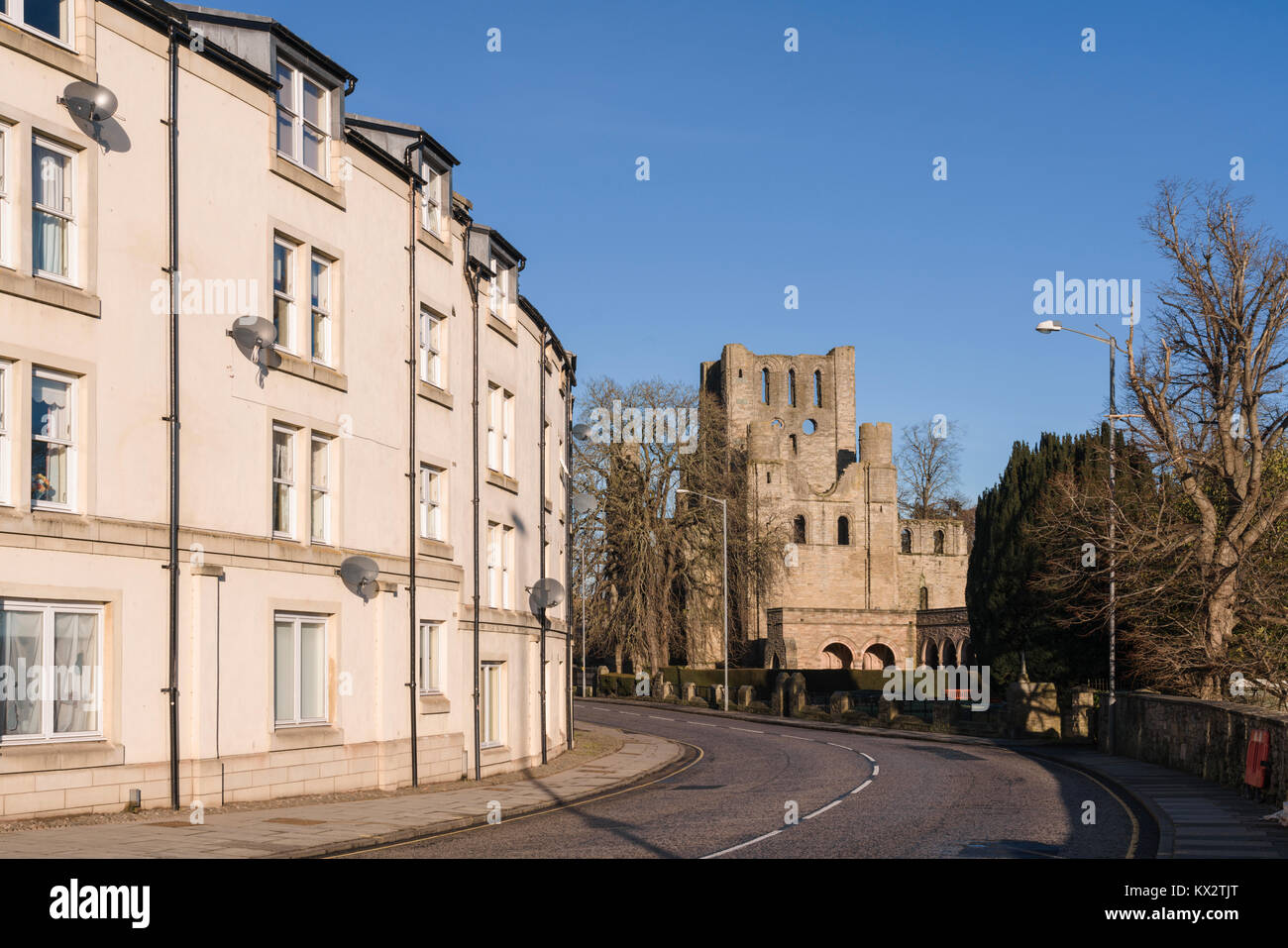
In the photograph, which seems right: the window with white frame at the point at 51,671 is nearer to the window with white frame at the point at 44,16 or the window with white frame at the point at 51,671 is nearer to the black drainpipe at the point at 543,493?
the window with white frame at the point at 44,16

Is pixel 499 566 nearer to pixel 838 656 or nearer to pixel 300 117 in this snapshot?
pixel 300 117

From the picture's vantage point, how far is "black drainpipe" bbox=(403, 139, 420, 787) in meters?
21.5

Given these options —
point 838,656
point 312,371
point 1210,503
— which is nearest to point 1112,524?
point 1210,503

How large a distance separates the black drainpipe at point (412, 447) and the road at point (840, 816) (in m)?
3.65

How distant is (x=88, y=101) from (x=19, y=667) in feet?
20.9

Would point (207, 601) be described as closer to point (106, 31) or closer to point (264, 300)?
point (264, 300)

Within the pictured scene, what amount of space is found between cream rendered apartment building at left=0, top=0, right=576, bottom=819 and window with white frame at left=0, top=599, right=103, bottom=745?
0.03m

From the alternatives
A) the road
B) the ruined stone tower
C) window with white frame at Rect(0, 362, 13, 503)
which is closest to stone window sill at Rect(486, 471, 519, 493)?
the road

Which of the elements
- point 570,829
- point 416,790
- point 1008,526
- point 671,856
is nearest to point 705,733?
point 1008,526

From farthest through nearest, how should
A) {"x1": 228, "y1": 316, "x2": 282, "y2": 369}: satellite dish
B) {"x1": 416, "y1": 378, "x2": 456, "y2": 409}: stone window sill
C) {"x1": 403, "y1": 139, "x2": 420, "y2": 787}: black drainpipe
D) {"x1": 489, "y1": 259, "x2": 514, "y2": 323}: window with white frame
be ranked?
A: {"x1": 489, "y1": 259, "x2": 514, "y2": 323}: window with white frame < {"x1": 416, "y1": 378, "x2": 456, "y2": 409}: stone window sill < {"x1": 403, "y1": 139, "x2": 420, "y2": 787}: black drainpipe < {"x1": 228, "y1": 316, "x2": 282, "y2": 369}: satellite dish

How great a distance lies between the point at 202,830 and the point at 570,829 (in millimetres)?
4130

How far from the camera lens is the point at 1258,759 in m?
17.1

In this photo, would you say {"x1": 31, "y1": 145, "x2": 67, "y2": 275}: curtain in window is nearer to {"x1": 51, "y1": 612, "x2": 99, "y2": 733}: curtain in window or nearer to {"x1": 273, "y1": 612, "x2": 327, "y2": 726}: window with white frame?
{"x1": 51, "y1": 612, "x2": 99, "y2": 733}: curtain in window

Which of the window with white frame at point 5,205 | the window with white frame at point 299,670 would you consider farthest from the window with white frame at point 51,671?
the window with white frame at point 5,205
